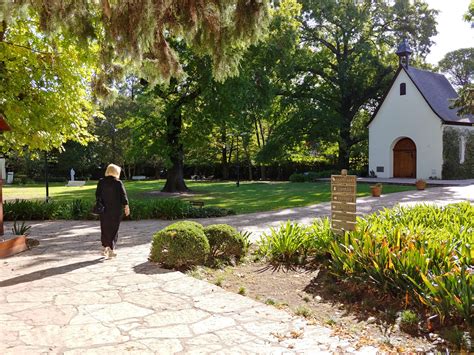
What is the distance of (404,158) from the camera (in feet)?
110

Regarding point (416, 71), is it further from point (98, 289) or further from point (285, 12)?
point (98, 289)

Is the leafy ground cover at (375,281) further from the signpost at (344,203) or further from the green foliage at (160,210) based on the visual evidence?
the green foliage at (160,210)

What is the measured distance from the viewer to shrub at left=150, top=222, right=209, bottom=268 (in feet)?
23.2

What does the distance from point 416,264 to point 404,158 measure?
3043 centimetres

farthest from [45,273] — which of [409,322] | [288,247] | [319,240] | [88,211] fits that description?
[88,211]

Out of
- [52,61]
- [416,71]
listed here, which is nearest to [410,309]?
[52,61]

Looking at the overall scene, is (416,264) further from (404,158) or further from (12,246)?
(404,158)

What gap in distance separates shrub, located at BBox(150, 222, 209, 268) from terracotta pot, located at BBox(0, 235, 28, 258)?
3017 mm

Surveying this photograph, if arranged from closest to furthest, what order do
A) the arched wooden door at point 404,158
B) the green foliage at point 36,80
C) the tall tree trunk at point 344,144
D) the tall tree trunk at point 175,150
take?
the green foliage at point 36,80 < the tall tree trunk at point 175,150 < the arched wooden door at point 404,158 < the tall tree trunk at point 344,144

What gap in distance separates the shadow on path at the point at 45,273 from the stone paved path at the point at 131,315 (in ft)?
0.05

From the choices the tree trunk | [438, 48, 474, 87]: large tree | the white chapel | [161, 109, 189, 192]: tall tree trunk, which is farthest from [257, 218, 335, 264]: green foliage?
[438, 48, 474, 87]: large tree

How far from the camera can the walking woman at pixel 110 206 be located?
25.7 ft

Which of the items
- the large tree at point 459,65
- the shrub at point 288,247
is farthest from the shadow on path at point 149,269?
the large tree at point 459,65

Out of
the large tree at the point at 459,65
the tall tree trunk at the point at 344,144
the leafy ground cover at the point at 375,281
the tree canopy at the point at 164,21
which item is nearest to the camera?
the leafy ground cover at the point at 375,281
